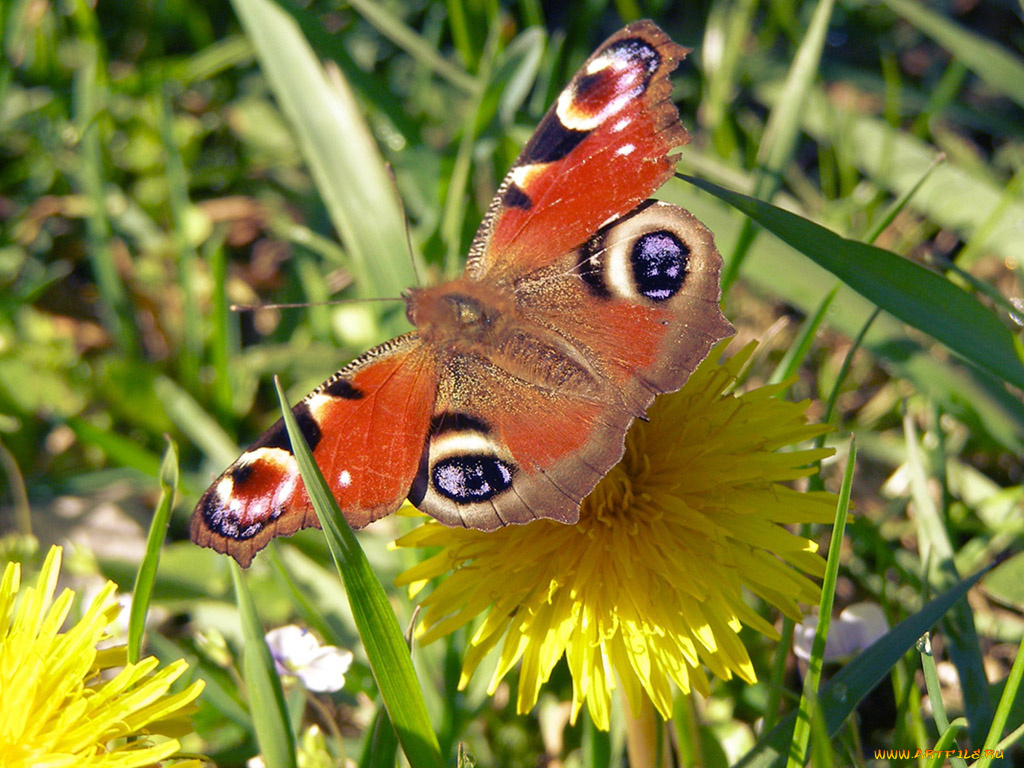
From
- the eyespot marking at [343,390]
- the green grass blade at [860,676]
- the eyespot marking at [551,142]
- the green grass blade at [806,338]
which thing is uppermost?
the eyespot marking at [551,142]

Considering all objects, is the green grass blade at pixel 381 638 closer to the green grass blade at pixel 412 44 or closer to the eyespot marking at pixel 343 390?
the eyespot marking at pixel 343 390

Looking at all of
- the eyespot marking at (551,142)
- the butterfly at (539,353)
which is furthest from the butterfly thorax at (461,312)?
the eyespot marking at (551,142)

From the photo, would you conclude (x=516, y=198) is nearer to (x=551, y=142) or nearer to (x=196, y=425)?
(x=551, y=142)

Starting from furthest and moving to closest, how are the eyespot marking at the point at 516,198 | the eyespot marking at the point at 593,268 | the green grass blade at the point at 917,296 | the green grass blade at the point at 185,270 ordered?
the green grass blade at the point at 185,270 < the eyespot marking at the point at 516,198 < the eyespot marking at the point at 593,268 < the green grass blade at the point at 917,296

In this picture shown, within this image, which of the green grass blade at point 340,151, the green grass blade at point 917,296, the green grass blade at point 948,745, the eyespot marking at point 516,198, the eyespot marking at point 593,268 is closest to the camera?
the green grass blade at point 948,745

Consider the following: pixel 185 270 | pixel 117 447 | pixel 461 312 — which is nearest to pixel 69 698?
pixel 461 312

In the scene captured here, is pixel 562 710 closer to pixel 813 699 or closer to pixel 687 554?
pixel 687 554
